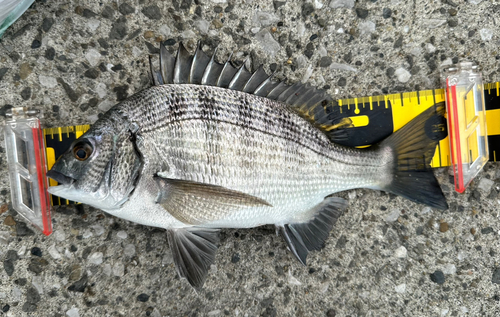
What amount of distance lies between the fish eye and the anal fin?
0.94m

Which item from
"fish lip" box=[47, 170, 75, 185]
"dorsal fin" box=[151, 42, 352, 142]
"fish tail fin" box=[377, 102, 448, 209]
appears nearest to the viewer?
"fish lip" box=[47, 170, 75, 185]

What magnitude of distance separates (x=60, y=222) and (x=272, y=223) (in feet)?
3.57

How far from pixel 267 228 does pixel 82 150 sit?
960 mm

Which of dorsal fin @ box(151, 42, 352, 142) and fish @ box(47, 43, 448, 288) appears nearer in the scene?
fish @ box(47, 43, 448, 288)

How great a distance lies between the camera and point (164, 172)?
1.38 metres

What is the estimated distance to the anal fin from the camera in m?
1.66

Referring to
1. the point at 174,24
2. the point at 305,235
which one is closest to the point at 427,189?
the point at 305,235

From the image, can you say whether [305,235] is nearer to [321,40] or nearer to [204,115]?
[204,115]

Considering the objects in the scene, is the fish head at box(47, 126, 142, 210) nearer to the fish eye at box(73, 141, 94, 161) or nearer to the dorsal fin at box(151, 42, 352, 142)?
the fish eye at box(73, 141, 94, 161)

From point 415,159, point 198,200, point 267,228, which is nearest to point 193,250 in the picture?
point 198,200

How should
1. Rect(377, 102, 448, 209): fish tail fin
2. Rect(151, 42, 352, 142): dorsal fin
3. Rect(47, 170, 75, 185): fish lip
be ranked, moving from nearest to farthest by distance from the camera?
1. Rect(47, 170, 75, 185): fish lip
2. Rect(151, 42, 352, 142): dorsal fin
3. Rect(377, 102, 448, 209): fish tail fin

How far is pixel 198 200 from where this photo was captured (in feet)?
4.73

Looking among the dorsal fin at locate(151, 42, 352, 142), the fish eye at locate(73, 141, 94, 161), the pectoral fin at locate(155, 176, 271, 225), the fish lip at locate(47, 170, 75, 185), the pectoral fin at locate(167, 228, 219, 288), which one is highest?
the dorsal fin at locate(151, 42, 352, 142)

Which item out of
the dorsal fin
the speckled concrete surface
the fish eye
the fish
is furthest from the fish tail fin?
the fish eye
